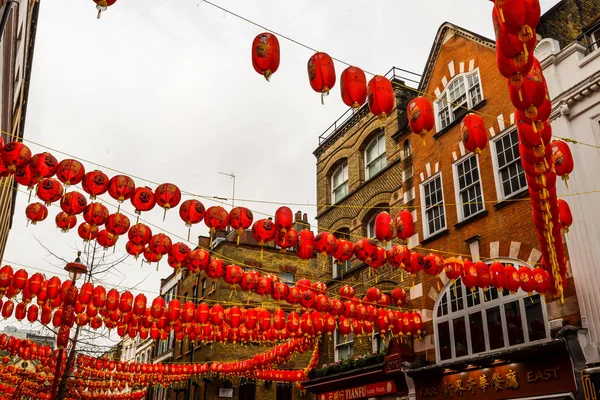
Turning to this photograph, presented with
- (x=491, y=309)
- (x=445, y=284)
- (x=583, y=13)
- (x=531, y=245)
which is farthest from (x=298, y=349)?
(x=583, y=13)

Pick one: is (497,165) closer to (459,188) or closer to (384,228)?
(459,188)

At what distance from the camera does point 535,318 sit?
11727mm

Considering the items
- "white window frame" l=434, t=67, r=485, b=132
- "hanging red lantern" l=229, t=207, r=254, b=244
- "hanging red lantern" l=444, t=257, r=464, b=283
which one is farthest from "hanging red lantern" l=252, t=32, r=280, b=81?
"white window frame" l=434, t=67, r=485, b=132

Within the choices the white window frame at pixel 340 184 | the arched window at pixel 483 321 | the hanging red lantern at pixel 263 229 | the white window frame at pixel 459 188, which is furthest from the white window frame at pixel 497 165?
the white window frame at pixel 340 184

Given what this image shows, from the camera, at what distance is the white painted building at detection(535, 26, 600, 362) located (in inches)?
409

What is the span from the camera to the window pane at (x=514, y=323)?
1198cm

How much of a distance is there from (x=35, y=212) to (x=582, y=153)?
12.6 meters

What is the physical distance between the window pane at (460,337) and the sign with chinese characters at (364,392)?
8.14ft

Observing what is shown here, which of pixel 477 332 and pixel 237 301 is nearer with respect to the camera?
pixel 477 332

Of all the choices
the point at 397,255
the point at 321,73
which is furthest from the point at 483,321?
the point at 321,73

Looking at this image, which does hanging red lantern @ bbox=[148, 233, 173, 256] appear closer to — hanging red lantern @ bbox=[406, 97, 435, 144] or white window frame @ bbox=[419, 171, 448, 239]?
hanging red lantern @ bbox=[406, 97, 435, 144]

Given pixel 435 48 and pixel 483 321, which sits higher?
pixel 435 48

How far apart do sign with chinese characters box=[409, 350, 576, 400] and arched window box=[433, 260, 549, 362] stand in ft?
1.91

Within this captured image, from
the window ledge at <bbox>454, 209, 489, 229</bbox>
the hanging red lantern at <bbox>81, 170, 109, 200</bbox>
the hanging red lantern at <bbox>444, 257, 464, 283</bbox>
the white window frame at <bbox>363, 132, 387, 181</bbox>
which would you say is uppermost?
the white window frame at <bbox>363, 132, 387, 181</bbox>
